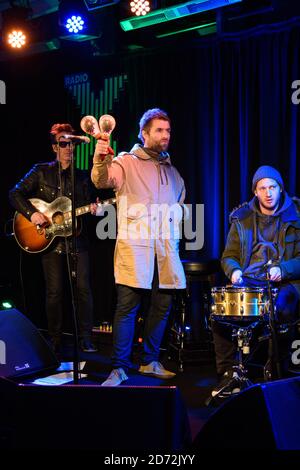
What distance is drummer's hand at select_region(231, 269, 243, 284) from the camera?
176 inches

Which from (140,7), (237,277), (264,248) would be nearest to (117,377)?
(237,277)

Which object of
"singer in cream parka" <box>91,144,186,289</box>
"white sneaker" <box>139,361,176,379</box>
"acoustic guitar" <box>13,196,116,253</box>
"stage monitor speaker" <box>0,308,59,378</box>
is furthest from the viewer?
A: "acoustic guitar" <box>13,196,116,253</box>

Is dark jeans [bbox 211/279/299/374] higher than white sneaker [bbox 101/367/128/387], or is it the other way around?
dark jeans [bbox 211/279/299/374]

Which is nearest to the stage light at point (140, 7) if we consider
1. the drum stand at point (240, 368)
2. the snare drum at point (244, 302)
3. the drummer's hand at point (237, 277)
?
the drummer's hand at point (237, 277)

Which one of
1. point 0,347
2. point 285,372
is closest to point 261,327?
point 285,372

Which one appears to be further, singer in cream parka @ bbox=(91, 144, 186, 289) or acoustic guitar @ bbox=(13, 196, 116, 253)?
acoustic guitar @ bbox=(13, 196, 116, 253)

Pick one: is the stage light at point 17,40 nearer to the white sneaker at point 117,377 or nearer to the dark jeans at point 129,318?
the dark jeans at point 129,318

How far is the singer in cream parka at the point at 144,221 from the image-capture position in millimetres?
4762

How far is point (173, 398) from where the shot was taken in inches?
73.8

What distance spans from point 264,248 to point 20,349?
2226 mm

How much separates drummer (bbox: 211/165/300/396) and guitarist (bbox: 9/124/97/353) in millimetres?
1563

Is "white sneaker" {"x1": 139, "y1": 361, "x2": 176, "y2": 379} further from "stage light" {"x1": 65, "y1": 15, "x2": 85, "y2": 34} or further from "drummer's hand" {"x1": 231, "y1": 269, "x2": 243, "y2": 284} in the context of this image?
"stage light" {"x1": 65, "y1": 15, "x2": 85, "y2": 34}

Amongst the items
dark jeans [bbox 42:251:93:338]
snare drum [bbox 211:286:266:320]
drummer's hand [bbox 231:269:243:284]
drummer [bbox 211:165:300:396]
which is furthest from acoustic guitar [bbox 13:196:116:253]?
snare drum [bbox 211:286:266:320]

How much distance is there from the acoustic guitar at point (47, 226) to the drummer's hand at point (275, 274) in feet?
6.44
